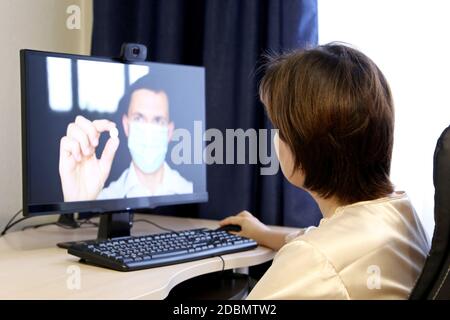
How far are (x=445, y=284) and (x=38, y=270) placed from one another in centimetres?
86

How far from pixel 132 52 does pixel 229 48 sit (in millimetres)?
492

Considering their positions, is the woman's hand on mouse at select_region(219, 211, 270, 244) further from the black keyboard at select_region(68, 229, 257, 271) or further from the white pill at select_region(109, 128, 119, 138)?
the white pill at select_region(109, 128, 119, 138)

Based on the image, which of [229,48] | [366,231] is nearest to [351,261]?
[366,231]

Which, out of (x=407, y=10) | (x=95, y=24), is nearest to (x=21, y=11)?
(x=95, y=24)

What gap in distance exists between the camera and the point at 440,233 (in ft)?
2.79

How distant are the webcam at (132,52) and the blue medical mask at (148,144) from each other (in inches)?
7.0

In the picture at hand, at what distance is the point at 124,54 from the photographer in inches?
61.8

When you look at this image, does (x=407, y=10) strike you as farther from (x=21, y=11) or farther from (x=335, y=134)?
(x=21, y=11)

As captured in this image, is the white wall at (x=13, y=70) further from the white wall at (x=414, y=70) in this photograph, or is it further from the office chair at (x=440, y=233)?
the office chair at (x=440, y=233)

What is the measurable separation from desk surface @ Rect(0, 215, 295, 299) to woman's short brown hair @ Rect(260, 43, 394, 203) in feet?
1.26

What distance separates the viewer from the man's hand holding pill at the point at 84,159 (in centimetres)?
146

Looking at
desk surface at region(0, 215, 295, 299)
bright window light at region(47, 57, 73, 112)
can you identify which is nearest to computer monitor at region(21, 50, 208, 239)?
bright window light at region(47, 57, 73, 112)

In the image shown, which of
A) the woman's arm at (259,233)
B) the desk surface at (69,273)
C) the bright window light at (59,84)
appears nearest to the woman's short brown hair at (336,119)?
the desk surface at (69,273)

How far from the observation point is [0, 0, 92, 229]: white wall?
1822 millimetres
